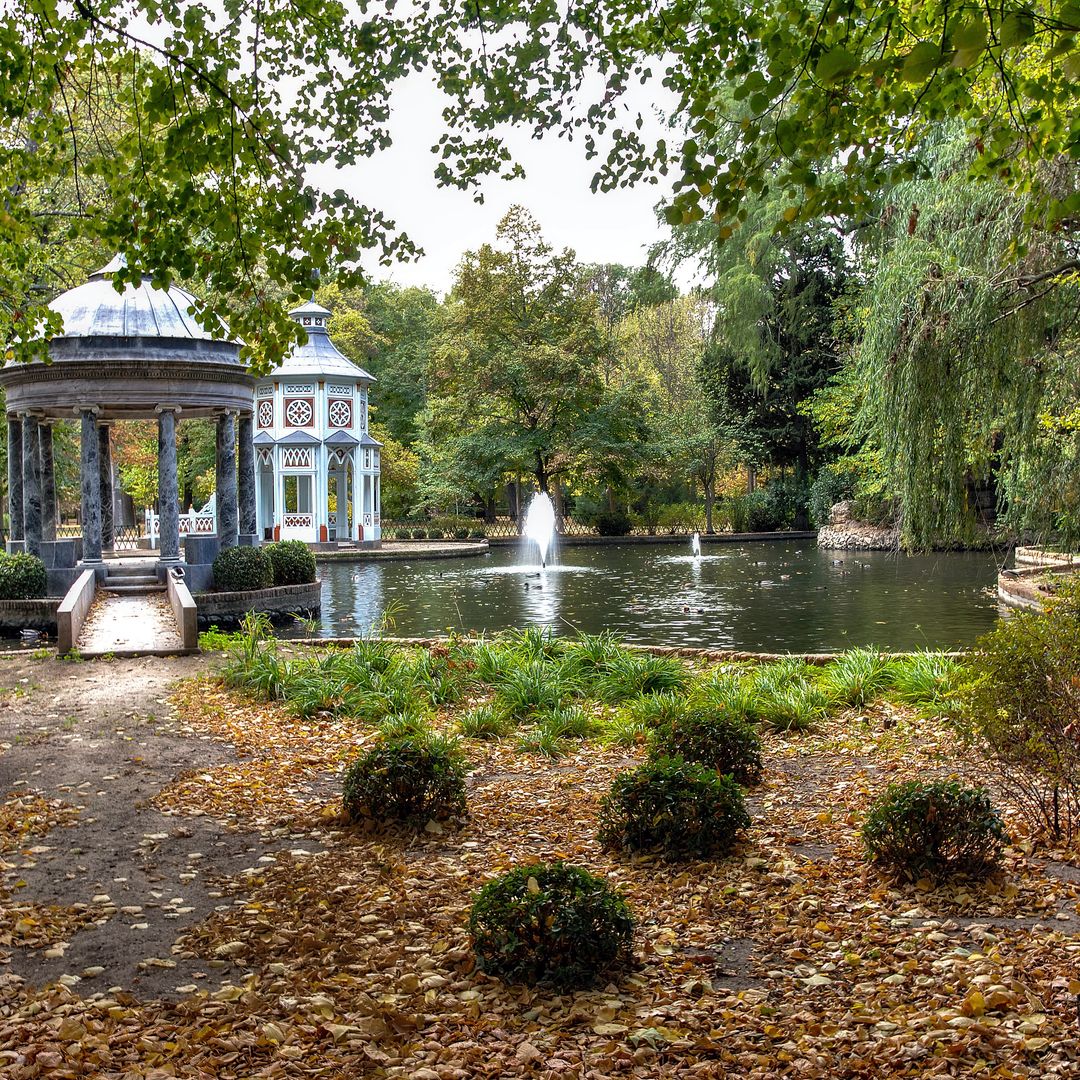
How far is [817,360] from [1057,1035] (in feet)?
133

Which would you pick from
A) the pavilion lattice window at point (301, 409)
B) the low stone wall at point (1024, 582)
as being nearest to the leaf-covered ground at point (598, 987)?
the low stone wall at point (1024, 582)

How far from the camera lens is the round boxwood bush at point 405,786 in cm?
578

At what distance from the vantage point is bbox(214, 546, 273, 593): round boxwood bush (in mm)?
18469

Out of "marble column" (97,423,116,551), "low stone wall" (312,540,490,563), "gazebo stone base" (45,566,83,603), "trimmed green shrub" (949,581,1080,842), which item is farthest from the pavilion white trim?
"trimmed green shrub" (949,581,1080,842)

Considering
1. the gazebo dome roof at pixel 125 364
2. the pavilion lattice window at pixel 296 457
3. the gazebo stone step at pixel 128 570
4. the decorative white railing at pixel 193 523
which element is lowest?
the gazebo stone step at pixel 128 570

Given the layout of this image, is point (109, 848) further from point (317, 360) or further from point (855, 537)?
point (855, 537)

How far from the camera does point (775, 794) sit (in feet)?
20.9

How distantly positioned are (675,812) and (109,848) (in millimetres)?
2938

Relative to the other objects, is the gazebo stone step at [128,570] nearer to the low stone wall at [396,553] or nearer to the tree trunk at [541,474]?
the low stone wall at [396,553]

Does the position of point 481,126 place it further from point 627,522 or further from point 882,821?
point 627,522

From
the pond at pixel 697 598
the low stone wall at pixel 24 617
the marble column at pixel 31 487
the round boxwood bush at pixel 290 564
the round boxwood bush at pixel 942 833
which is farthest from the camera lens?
the round boxwood bush at pixel 290 564

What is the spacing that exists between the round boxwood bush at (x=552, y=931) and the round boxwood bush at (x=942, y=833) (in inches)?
56.1

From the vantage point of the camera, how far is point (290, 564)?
1947 centimetres

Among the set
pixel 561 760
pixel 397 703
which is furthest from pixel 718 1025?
pixel 397 703
